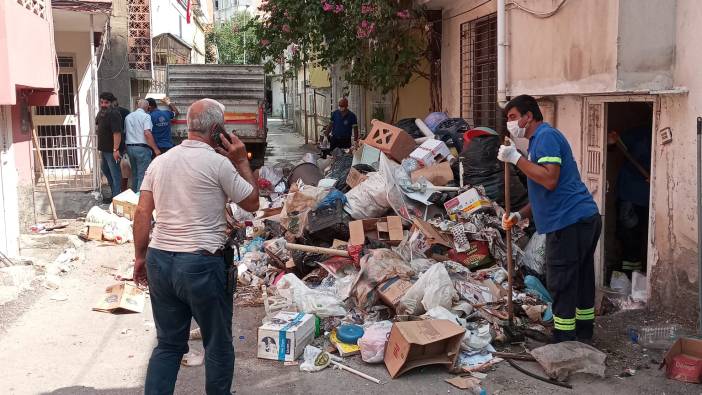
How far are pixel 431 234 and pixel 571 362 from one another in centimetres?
223

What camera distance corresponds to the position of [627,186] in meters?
6.04

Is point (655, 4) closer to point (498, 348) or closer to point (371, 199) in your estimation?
point (498, 348)

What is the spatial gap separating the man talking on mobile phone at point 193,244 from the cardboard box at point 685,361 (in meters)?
2.87

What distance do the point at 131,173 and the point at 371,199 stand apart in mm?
5654

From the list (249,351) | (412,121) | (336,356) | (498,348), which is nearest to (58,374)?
(249,351)

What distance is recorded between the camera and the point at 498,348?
482 cm

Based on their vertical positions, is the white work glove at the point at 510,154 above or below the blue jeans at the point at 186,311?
above

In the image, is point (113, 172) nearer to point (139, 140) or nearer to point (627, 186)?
point (139, 140)

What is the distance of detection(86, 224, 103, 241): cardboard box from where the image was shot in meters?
8.70

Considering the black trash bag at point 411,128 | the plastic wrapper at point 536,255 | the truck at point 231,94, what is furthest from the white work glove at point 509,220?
the truck at point 231,94

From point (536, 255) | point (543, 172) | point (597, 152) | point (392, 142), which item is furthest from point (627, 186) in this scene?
point (392, 142)

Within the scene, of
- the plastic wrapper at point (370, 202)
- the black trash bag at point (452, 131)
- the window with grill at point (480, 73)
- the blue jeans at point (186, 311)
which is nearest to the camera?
→ the blue jeans at point (186, 311)

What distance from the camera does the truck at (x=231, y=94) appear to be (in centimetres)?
1448

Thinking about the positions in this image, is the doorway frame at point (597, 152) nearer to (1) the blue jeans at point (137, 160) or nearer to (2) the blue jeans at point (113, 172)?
(1) the blue jeans at point (137, 160)
